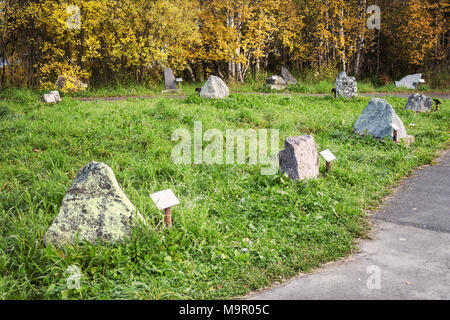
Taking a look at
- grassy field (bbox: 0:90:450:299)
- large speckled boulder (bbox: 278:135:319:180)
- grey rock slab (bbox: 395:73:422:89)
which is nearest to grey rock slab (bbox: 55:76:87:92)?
grassy field (bbox: 0:90:450:299)

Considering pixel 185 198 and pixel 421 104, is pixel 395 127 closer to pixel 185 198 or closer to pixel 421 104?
pixel 421 104

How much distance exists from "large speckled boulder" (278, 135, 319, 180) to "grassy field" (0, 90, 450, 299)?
0.68 ft

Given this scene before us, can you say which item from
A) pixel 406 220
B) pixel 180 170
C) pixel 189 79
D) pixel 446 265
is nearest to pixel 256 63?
pixel 189 79

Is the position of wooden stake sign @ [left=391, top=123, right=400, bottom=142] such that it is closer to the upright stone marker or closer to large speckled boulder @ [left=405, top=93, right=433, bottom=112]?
large speckled boulder @ [left=405, top=93, right=433, bottom=112]

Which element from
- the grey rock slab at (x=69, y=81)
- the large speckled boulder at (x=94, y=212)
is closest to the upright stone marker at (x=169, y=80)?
the grey rock slab at (x=69, y=81)

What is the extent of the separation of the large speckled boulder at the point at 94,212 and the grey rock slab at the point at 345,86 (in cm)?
1055

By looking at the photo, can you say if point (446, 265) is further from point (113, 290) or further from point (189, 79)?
point (189, 79)

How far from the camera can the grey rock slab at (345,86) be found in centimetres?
1348

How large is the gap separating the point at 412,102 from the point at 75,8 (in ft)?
38.7

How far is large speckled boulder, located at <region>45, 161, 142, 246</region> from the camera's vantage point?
4.47 m

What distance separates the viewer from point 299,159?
21.4 feet

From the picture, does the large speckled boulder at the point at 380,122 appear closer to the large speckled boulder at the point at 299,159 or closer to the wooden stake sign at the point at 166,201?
the large speckled boulder at the point at 299,159

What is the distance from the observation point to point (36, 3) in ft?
47.8
